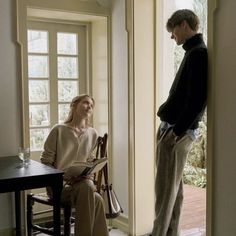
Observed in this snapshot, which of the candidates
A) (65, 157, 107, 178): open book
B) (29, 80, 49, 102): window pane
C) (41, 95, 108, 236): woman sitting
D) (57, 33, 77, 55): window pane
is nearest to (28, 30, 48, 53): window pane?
(57, 33, 77, 55): window pane

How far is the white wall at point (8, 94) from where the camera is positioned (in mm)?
3023

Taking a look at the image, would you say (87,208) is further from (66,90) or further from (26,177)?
(66,90)

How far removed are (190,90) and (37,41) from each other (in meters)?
1.71

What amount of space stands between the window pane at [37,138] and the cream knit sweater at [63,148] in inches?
24.8

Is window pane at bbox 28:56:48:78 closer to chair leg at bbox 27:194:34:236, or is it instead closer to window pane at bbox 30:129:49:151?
window pane at bbox 30:129:49:151

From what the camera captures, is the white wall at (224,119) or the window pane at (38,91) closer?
the white wall at (224,119)

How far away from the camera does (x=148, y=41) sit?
10.7 ft

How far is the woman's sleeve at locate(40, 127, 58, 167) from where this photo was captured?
295cm

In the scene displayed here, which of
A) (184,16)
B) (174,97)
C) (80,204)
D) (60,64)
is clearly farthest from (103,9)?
(80,204)

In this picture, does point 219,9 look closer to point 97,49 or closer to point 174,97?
point 174,97

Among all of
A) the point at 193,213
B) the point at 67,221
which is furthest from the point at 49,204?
the point at 193,213

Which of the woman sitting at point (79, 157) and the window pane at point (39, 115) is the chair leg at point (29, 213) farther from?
Result: the window pane at point (39, 115)

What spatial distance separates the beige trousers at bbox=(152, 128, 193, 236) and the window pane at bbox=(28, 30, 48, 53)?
1495 mm

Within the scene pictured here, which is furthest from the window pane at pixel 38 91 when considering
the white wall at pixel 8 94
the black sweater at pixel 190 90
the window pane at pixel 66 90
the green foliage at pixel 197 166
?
the green foliage at pixel 197 166
